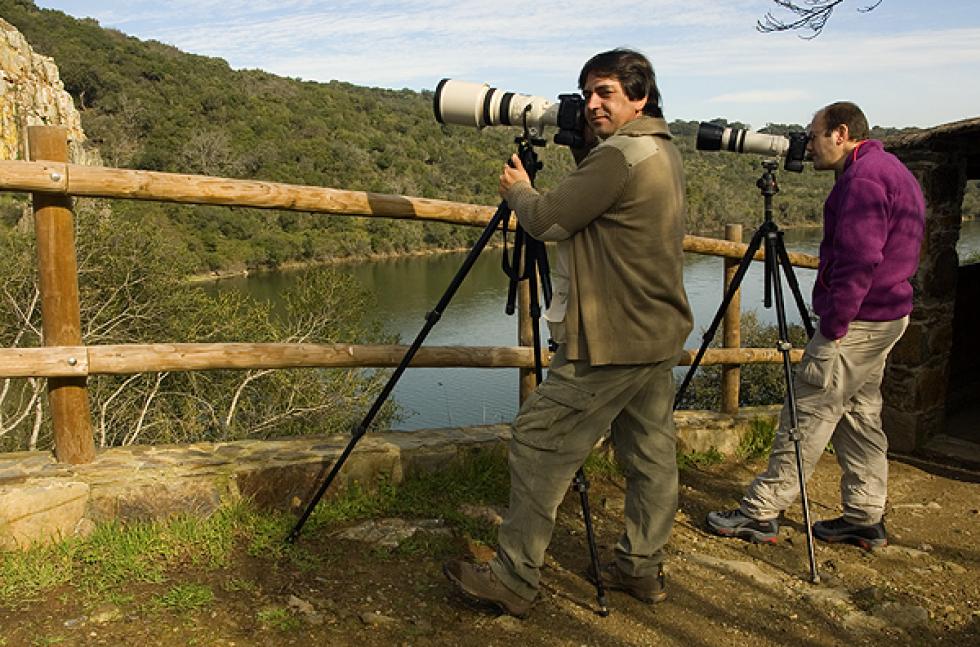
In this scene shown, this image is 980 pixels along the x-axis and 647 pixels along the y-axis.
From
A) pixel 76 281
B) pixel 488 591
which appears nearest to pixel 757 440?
pixel 488 591

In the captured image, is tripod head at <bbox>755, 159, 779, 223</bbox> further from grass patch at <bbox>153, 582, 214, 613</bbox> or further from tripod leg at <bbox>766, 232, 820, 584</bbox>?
grass patch at <bbox>153, 582, 214, 613</bbox>

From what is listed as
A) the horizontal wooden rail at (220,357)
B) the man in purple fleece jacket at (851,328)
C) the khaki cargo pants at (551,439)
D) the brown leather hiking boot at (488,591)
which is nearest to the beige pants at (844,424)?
the man in purple fleece jacket at (851,328)

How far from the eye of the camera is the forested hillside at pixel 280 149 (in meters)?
29.1

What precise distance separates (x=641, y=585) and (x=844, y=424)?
3.81 feet

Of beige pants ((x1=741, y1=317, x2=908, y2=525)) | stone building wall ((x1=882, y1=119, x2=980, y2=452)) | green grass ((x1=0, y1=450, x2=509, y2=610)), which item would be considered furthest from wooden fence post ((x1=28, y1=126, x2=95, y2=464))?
stone building wall ((x1=882, y1=119, x2=980, y2=452))

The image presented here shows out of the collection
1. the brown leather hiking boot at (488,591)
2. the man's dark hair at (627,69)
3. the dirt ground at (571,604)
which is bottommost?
the dirt ground at (571,604)

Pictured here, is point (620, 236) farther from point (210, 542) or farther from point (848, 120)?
point (210, 542)

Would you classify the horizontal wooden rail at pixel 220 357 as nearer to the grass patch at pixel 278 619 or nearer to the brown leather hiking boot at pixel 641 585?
the grass patch at pixel 278 619

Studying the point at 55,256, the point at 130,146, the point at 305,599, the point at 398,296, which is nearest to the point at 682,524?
the point at 305,599

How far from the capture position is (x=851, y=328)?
8.60 feet

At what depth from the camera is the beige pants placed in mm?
2631

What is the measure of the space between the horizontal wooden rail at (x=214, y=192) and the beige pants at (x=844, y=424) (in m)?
1.38

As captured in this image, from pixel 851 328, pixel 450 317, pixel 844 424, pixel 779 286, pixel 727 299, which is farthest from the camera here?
pixel 450 317

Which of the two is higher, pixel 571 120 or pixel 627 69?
pixel 627 69
